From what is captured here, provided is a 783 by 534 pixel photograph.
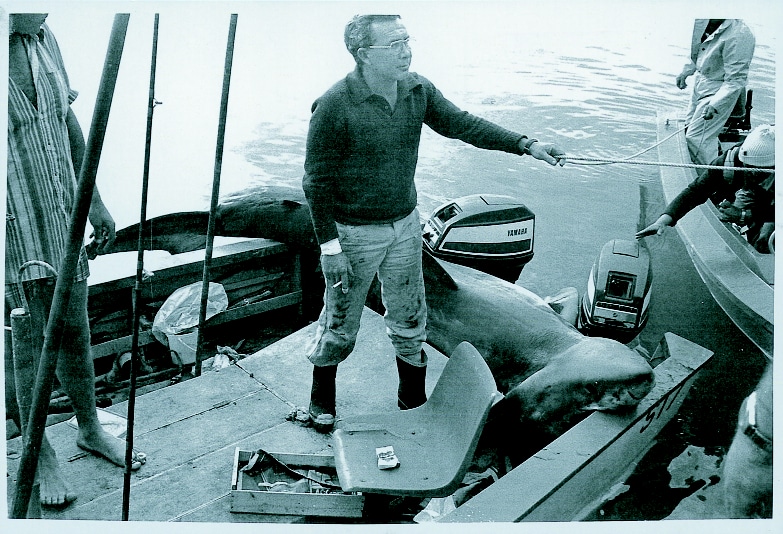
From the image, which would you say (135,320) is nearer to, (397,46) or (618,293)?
(397,46)

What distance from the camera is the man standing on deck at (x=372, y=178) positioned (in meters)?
2.07

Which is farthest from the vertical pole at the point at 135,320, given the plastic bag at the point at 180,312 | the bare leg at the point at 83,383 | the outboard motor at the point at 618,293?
the outboard motor at the point at 618,293

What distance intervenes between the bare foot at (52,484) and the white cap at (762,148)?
2186 millimetres

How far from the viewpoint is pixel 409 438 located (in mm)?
2180

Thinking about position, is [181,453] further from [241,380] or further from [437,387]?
[437,387]

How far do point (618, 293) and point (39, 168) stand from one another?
197 cm

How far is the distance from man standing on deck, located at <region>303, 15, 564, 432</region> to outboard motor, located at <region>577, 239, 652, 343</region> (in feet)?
2.33

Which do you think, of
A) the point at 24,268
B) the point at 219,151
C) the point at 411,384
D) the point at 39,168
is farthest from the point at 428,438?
the point at 39,168

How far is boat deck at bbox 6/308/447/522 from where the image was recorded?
6.71 ft

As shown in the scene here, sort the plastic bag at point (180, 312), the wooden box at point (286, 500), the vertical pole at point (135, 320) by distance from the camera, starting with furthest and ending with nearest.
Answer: the plastic bag at point (180, 312) < the wooden box at point (286, 500) < the vertical pole at point (135, 320)

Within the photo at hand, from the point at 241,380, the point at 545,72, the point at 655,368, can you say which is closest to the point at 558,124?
the point at 545,72

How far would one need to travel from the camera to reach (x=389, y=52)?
6.74 ft

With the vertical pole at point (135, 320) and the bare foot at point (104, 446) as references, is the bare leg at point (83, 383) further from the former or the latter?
the vertical pole at point (135, 320)

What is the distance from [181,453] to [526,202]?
1.41m
